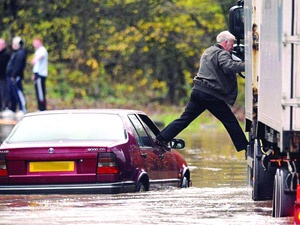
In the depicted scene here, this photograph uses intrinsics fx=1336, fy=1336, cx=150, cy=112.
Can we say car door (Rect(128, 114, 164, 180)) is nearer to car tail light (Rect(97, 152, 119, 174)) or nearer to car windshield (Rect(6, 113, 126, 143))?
car windshield (Rect(6, 113, 126, 143))

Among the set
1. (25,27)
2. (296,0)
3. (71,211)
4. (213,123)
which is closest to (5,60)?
(25,27)

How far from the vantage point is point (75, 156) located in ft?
53.0

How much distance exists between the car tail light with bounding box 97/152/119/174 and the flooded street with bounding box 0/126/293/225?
0.32 metres

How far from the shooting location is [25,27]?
39219 millimetres

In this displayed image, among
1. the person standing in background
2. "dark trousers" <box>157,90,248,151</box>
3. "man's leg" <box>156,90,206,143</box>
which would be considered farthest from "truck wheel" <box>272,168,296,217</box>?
the person standing in background

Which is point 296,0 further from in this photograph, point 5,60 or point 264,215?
point 5,60

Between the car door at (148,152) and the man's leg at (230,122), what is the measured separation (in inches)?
37.9

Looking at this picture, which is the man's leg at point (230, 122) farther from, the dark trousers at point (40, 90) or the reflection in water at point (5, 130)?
the dark trousers at point (40, 90)

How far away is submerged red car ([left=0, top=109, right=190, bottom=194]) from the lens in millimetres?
16125

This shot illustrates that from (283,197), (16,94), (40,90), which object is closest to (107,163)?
(283,197)

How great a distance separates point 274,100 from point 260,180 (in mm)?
2903

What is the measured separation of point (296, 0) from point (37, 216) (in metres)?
3.61

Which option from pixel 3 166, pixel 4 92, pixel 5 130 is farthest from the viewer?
pixel 4 92

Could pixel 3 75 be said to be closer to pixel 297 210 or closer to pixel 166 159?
pixel 166 159
